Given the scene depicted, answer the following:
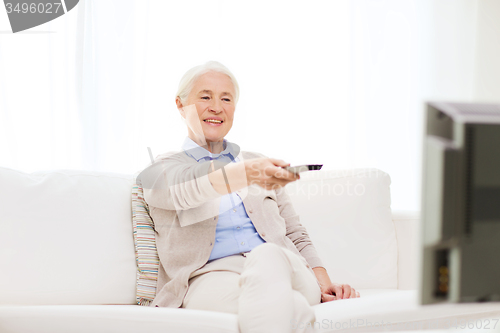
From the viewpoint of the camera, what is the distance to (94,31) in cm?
208

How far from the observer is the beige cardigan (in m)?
1.22

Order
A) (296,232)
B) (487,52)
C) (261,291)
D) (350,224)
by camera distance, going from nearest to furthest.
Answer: (261,291) → (296,232) → (350,224) → (487,52)

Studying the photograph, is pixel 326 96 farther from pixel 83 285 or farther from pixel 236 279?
pixel 83 285

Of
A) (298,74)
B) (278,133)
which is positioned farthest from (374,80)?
(278,133)

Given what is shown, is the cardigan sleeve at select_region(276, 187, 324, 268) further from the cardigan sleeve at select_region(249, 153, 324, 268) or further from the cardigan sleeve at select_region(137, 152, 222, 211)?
the cardigan sleeve at select_region(137, 152, 222, 211)

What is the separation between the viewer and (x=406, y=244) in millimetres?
1796

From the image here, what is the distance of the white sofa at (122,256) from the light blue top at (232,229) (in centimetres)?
29

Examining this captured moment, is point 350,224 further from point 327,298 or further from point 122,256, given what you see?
point 122,256

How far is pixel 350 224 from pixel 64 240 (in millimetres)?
1125

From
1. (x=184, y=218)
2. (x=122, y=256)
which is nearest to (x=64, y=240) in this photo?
(x=122, y=256)

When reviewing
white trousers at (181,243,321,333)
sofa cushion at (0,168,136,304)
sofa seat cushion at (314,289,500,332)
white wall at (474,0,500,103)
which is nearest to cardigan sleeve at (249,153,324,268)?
white trousers at (181,243,321,333)

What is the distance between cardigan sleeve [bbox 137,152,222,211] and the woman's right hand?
130 mm

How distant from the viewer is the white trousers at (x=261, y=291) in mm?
973

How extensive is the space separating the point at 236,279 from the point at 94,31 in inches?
60.5
